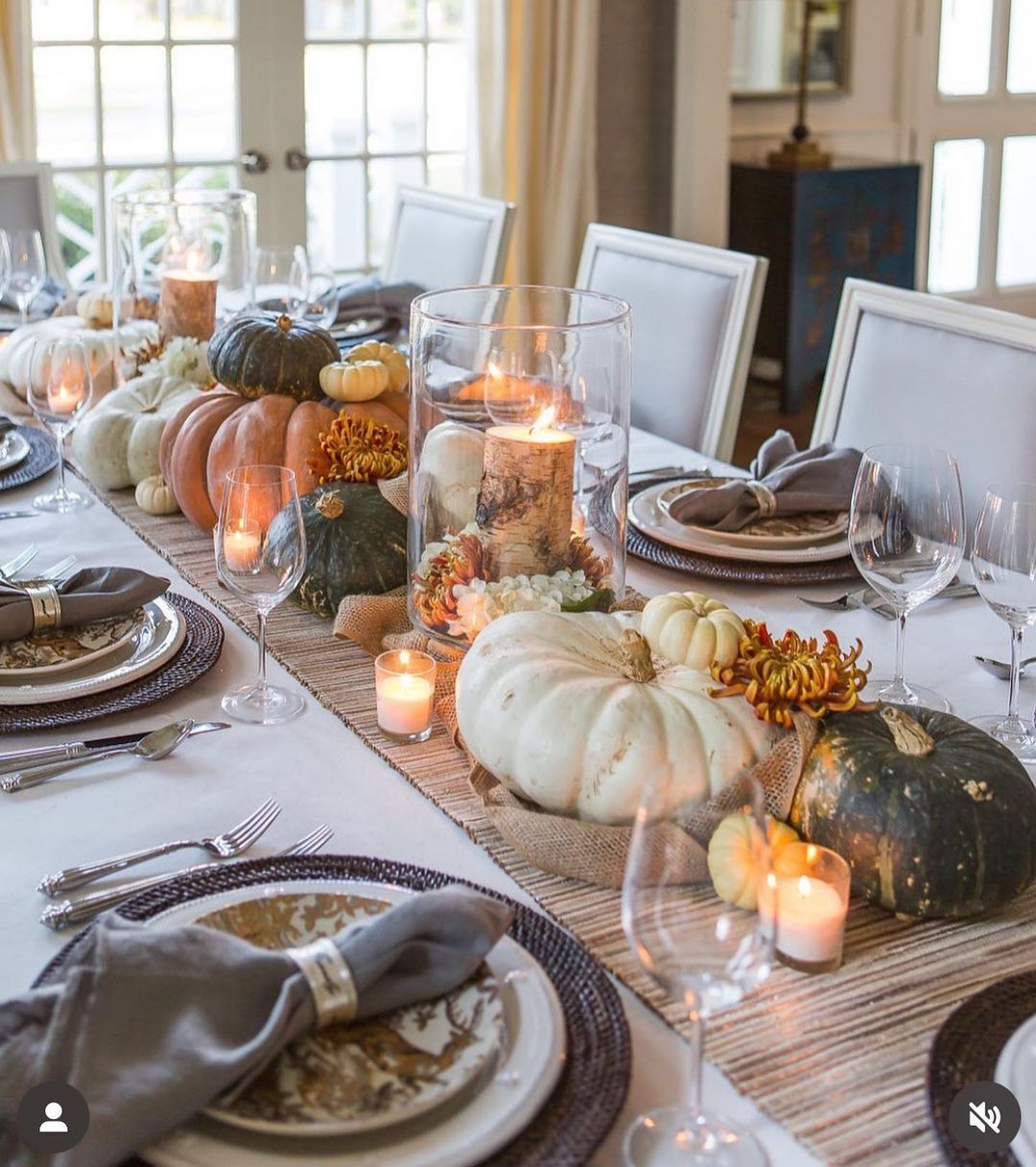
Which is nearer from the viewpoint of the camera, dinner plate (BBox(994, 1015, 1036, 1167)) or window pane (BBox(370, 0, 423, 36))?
dinner plate (BBox(994, 1015, 1036, 1167))

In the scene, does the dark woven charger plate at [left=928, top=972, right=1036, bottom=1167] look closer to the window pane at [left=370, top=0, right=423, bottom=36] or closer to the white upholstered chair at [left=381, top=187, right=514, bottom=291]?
the white upholstered chair at [left=381, top=187, right=514, bottom=291]

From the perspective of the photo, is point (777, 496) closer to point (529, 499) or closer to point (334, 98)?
point (529, 499)

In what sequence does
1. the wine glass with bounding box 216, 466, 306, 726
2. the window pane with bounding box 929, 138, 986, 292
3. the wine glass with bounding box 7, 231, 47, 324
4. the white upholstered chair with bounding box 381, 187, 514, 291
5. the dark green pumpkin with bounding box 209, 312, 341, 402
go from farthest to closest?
the window pane with bounding box 929, 138, 986, 292 < the white upholstered chair with bounding box 381, 187, 514, 291 < the wine glass with bounding box 7, 231, 47, 324 < the dark green pumpkin with bounding box 209, 312, 341, 402 < the wine glass with bounding box 216, 466, 306, 726

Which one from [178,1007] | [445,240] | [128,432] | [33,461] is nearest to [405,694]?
[178,1007]

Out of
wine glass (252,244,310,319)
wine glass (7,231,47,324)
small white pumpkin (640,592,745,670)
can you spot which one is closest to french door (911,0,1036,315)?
wine glass (252,244,310,319)

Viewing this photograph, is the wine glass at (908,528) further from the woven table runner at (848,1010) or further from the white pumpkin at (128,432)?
the white pumpkin at (128,432)

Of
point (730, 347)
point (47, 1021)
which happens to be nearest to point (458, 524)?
point (47, 1021)

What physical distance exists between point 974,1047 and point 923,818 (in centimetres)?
17

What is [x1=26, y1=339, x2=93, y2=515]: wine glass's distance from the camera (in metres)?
1.63

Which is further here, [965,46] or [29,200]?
[965,46]

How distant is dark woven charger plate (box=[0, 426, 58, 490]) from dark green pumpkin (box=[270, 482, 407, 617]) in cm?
55

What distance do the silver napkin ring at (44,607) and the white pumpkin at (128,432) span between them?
0.52 meters

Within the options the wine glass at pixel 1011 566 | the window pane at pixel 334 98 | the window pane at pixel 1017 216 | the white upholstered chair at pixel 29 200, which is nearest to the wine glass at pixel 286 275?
the white upholstered chair at pixel 29 200

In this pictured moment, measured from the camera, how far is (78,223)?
3.99m
